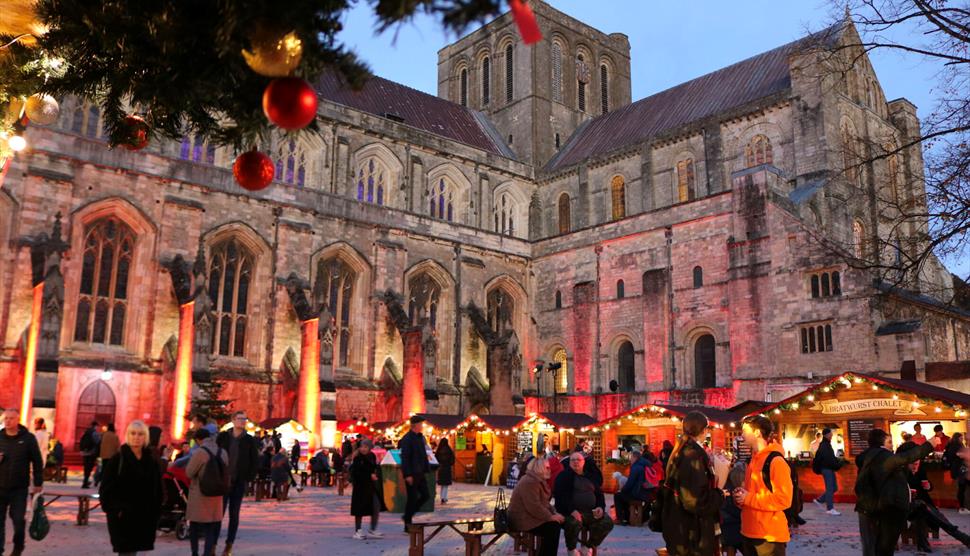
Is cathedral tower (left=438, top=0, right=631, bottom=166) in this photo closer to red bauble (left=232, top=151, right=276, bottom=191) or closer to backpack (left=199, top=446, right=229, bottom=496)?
backpack (left=199, top=446, right=229, bottom=496)

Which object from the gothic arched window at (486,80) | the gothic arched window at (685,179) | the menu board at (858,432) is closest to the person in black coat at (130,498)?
the menu board at (858,432)

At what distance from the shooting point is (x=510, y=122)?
41.4 m

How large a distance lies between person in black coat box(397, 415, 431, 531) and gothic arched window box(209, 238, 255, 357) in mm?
17377

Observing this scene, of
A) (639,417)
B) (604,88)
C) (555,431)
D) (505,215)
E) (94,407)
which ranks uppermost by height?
(604,88)

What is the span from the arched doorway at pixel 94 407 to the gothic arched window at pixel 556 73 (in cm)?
2631

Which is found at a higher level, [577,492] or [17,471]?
[17,471]

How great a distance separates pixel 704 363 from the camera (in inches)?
1162

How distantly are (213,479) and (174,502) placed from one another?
3.47m

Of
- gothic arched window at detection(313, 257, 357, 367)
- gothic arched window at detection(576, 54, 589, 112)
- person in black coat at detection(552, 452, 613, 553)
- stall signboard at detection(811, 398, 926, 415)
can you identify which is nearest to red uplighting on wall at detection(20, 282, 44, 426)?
gothic arched window at detection(313, 257, 357, 367)

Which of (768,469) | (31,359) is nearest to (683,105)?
(31,359)

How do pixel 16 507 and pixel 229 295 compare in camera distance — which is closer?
pixel 16 507

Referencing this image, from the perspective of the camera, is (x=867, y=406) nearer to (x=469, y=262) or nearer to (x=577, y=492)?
(x=577, y=492)

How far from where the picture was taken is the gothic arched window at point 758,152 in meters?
31.3

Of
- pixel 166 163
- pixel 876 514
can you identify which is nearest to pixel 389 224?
pixel 166 163
